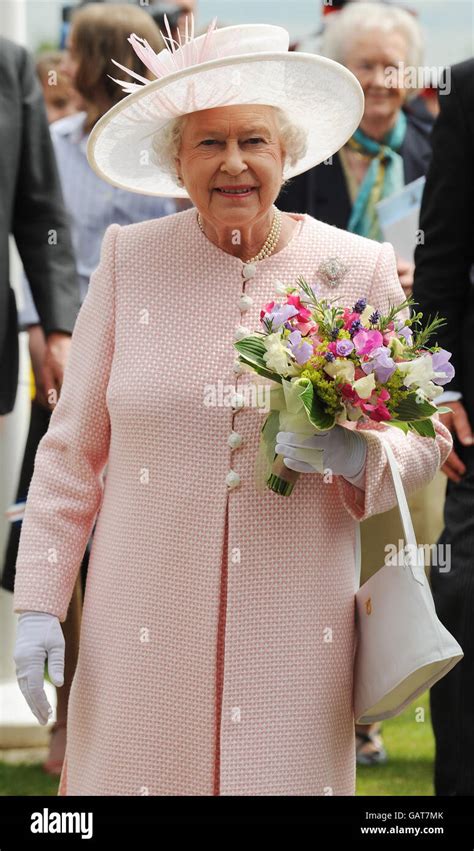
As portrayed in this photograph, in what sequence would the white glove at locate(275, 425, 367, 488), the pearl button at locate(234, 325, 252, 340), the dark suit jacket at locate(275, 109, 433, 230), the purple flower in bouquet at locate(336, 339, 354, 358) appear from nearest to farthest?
the purple flower in bouquet at locate(336, 339, 354, 358), the white glove at locate(275, 425, 367, 488), the pearl button at locate(234, 325, 252, 340), the dark suit jacket at locate(275, 109, 433, 230)

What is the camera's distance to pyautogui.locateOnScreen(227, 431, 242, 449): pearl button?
3439mm

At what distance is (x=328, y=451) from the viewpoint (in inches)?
129

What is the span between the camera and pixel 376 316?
10.6ft

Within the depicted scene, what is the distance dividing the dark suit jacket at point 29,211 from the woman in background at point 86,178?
0.35 metres

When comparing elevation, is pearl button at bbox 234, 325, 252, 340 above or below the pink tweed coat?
above

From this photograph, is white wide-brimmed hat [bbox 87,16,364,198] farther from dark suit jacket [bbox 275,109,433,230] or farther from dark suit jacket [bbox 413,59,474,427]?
dark suit jacket [bbox 275,109,433,230]

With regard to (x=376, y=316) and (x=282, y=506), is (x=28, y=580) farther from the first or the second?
(x=376, y=316)

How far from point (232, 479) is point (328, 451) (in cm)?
25

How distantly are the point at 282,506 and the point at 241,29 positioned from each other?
1.00 meters

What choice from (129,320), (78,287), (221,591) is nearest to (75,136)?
(78,287)

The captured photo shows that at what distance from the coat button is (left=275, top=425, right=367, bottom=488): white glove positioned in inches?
5.8

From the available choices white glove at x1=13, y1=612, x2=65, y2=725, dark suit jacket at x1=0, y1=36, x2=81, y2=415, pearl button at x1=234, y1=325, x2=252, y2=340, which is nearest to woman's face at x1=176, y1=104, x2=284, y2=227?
pearl button at x1=234, y1=325, x2=252, y2=340

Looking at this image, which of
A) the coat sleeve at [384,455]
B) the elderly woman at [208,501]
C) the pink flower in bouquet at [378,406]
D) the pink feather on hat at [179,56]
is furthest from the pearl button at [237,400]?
the pink feather on hat at [179,56]

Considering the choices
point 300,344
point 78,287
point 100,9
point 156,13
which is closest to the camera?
point 300,344
